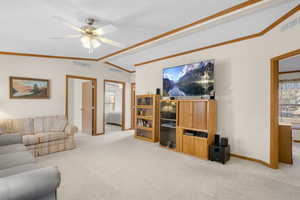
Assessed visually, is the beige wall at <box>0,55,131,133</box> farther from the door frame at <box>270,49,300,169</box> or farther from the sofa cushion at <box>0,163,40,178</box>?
the door frame at <box>270,49,300,169</box>

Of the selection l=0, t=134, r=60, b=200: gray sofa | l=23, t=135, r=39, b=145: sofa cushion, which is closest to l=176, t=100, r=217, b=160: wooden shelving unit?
l=0, t=134, r=60, b=200: gray sofa

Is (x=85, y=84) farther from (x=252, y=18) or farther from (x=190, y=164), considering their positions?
(x=252, y=18)

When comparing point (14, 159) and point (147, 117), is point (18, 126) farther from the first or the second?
point (147, 117)

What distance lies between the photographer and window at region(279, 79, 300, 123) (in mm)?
5340

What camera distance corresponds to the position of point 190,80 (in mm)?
4043

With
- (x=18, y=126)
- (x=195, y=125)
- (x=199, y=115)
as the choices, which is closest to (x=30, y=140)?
(x=18, y=126)

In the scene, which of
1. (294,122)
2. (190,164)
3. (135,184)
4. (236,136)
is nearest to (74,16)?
(135,184)

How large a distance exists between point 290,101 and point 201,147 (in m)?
4.33

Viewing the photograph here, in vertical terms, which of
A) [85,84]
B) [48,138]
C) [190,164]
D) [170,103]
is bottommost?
[190,164]

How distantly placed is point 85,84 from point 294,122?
25.3 feet

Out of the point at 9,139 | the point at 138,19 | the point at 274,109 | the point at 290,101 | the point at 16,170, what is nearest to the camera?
the point at 16,170

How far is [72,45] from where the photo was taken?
4008 mm

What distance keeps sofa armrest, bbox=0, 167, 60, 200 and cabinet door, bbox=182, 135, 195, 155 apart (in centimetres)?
299

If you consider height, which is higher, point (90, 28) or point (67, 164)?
point (90, 28)
